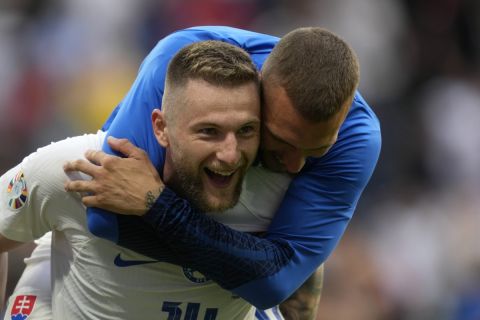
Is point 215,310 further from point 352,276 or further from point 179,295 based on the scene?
point 352,276

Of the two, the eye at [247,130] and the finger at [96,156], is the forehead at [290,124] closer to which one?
the eye at [247,130]

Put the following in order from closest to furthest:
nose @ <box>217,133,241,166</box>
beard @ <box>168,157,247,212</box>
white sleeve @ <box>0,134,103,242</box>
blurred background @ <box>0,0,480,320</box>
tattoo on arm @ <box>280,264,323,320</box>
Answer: nose @ <box>217,133,241,166</box> < beard @ <box>168,157,247,212</box> < white sleeve @ <box>0,134,103,242</box> < tattoo on arm @ <box>280,264,323,320</box> < blurred background @ <box>0,0,480,320</box>

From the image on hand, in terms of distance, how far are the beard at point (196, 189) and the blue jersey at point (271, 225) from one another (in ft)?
0.13

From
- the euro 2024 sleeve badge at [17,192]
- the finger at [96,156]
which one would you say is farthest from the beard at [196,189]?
the euro 2024 sleeve badge at [17,192]

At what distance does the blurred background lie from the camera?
6930 millimetres

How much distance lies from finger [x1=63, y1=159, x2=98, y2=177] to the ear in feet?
0.76

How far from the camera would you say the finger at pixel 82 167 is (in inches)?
137

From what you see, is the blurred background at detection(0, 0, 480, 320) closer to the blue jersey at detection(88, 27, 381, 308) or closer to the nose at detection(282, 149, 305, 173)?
the blue jersey at detection(88, 27, 381, 308)

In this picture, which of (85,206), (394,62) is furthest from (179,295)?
(394,62)

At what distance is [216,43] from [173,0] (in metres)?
4.47

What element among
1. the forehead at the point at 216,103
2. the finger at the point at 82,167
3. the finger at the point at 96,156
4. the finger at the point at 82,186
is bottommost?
the finger at the point at 82,186

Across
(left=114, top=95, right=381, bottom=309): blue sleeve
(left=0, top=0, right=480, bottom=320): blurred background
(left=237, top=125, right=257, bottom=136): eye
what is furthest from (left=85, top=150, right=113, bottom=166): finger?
(left=0, top=0, right=480, bottom=320): blurred background

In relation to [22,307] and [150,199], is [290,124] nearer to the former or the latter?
[150,199]

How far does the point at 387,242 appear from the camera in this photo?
709 centimetres
